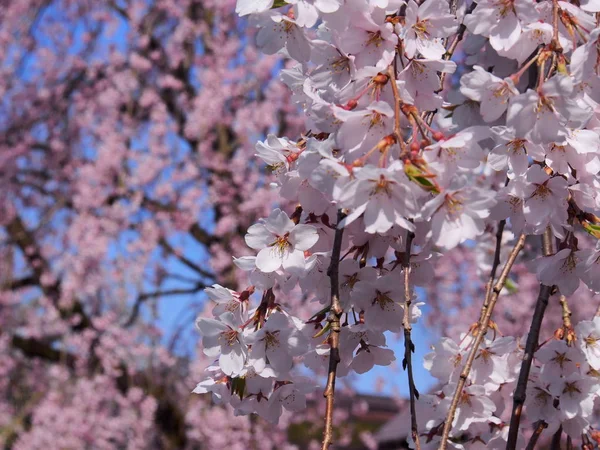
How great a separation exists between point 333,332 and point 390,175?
26 centimetres

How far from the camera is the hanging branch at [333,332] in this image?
2.93 feet

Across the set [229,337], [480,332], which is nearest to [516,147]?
[480,332]

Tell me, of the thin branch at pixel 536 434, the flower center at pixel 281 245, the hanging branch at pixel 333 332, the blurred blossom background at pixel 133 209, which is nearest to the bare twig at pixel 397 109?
the hanging branch at pixel 333 332

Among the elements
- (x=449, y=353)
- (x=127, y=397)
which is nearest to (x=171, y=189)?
(x=127, y=397)

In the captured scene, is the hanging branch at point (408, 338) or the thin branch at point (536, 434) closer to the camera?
the hanging branch at point (408, 338)

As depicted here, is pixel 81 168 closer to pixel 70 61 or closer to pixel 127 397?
pixel 70 61

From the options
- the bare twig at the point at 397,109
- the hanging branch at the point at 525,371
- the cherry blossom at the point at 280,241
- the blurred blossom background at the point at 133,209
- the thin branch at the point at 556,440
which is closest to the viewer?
the bare twig at the point at 397,109

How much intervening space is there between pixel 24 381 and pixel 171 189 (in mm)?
3506

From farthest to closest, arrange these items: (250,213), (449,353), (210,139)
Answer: (210,139), (250,213), (449,353)

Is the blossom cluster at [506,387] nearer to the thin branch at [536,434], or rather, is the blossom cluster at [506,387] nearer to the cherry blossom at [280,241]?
the thin branch at [536,434]

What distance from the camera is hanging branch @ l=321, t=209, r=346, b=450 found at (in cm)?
89

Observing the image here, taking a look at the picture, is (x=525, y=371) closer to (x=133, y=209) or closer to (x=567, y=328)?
(x=567, y=328)

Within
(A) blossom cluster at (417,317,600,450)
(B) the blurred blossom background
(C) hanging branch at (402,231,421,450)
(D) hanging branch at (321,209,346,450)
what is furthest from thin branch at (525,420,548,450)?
(B) the blurred blossom background

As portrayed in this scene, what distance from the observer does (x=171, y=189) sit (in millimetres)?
6227
